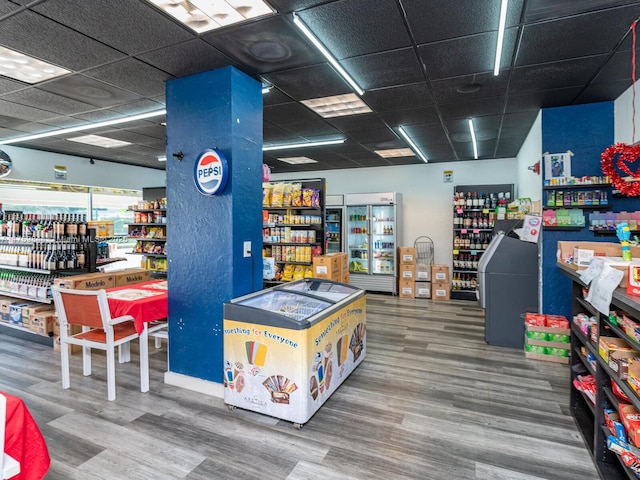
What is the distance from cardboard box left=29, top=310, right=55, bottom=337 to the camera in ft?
15.7

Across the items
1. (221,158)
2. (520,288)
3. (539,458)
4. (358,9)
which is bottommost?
(539,458)

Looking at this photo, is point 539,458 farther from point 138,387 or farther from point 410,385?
Result: point 138,387

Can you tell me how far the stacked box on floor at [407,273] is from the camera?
26.3 feet

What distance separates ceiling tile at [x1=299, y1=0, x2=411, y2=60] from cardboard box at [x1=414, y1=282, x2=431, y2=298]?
227 inches

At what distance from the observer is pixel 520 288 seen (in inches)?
186

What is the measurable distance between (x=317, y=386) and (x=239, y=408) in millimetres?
735

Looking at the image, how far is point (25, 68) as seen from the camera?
3.62m

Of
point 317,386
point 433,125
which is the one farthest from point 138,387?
point 433,125

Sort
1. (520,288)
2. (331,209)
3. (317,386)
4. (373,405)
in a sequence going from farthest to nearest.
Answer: (331,209) → (520,288) → (373,405) → (317,386)

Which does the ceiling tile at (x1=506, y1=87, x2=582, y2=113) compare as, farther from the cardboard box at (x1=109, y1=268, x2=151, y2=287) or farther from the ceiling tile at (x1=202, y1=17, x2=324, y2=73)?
the cardboard box at (x1=109, y1=268, x2=151, y2=287)

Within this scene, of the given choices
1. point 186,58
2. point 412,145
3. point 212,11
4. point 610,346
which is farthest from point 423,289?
point 212,11

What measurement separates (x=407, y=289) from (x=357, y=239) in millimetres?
1714

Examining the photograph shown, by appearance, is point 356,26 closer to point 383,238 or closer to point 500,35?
point 500,35

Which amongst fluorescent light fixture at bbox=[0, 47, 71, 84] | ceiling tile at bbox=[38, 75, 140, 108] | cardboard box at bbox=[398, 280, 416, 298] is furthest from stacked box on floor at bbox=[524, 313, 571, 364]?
Answer: fluorescent light fixture at bbox=[0, 47, 71, 84]
